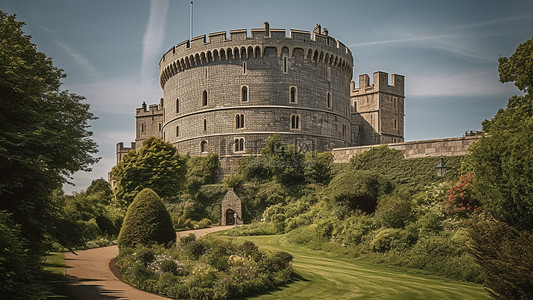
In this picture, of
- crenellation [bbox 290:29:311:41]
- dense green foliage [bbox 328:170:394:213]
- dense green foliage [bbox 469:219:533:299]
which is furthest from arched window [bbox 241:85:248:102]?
dense green foliage [bbox 469:219:533:299]

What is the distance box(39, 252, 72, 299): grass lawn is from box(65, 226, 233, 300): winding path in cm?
17

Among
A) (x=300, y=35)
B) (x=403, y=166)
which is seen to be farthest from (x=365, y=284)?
(x=300, y=35)

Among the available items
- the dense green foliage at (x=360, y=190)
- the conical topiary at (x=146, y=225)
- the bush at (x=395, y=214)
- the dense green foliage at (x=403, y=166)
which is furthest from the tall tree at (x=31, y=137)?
the dense green foliage at (x=403, y=166)

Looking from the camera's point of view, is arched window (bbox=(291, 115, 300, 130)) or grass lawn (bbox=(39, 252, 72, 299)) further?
arched window (bbox=(291, 115, 300, 130))

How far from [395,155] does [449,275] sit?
1357 centimetres

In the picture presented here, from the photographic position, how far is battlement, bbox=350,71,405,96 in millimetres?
51375

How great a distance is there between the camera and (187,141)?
4450 cm

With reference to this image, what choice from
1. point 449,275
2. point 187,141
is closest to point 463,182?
point 449,275

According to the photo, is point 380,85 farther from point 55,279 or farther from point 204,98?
point 55,279

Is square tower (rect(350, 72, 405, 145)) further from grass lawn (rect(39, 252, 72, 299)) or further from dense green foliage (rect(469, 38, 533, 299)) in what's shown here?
grass lawn (rect(39, 252, 72, 299))

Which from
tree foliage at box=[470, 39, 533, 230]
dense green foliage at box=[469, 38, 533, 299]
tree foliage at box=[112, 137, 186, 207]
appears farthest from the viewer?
tree foliage at box=[112, 137, 186, 207]

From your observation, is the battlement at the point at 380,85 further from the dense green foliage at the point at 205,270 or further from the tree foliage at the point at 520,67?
the dense green foliage at the point at 205,270

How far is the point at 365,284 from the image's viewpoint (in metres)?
14.7

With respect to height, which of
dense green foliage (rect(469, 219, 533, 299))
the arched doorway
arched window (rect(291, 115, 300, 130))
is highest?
arched window (rect(291, 115, 300, 130))
